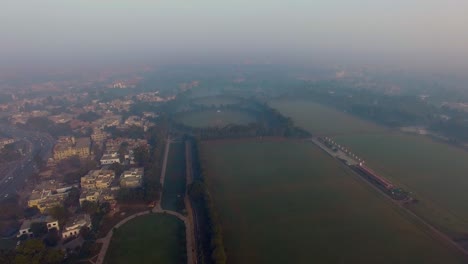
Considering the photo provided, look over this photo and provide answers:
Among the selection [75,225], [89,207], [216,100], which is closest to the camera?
[75,225]

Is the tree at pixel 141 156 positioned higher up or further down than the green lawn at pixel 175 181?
higher up

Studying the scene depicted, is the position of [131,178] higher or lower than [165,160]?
higher

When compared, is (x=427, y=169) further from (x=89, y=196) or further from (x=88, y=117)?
(x=88, y=117)

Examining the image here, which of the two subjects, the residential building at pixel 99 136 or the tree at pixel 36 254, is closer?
the tree at pixel 36 254

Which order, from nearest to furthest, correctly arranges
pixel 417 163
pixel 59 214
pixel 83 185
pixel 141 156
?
1. pixel 59 214
2. pixel 83 185
3. pixel 417 163
4. pixel 141 156

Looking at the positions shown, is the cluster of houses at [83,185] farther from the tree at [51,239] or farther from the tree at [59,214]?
the tree at [51,239]

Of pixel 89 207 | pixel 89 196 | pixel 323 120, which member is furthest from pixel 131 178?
pixel 323 120

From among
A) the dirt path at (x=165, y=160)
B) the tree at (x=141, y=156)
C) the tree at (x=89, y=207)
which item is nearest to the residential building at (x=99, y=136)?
the dirt path at (x=165, y=160)
